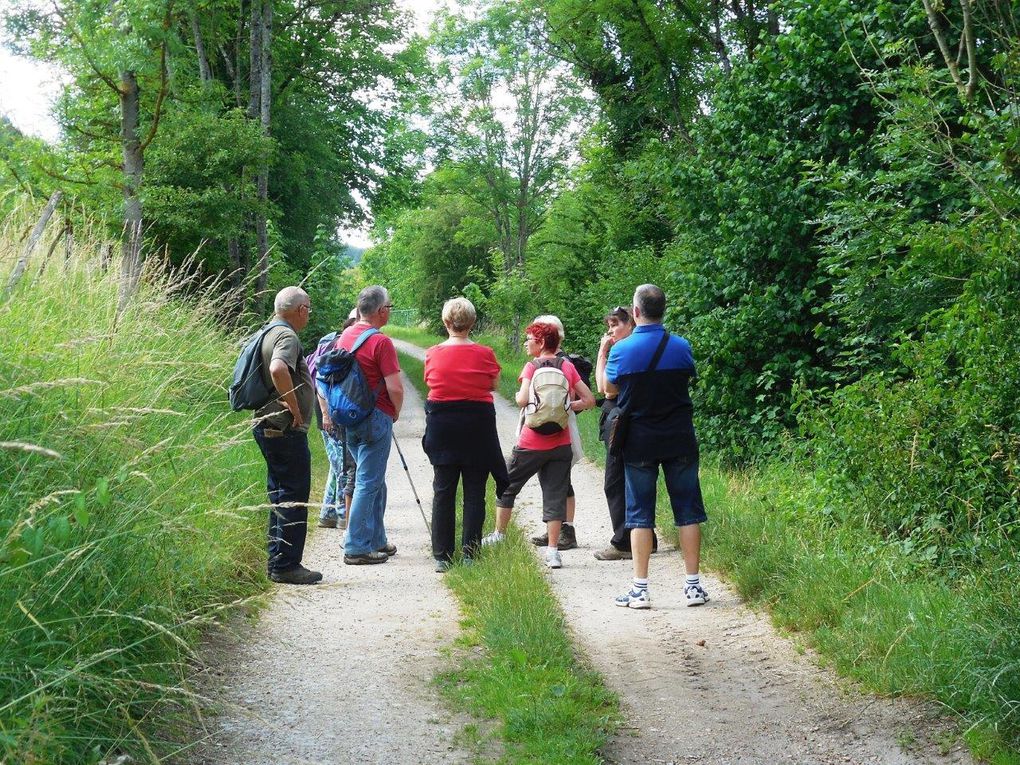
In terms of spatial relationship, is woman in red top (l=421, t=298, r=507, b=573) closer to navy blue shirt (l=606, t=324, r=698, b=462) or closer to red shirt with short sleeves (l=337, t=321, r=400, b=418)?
red shirt with short sleeves (l=337, t=321, r=400, b=418)

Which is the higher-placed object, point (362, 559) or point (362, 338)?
point (362, 338)

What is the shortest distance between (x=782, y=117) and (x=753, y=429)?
3.49m

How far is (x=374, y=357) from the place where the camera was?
851 centimetres

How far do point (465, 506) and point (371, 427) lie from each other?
0.99m

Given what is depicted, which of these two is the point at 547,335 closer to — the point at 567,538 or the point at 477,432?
the point at 477,432

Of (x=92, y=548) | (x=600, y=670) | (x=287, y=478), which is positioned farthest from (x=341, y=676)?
(x=287, y=478)

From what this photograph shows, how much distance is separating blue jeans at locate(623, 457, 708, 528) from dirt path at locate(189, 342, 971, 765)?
0.61 meters

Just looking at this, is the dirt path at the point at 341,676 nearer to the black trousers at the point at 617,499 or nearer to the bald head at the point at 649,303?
the black trousers at the point at 617,499

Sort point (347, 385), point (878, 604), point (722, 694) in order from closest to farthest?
1. point (722, 694)
2. point (878, 604)
3. point (347, 385)

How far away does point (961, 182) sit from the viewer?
8453 mm

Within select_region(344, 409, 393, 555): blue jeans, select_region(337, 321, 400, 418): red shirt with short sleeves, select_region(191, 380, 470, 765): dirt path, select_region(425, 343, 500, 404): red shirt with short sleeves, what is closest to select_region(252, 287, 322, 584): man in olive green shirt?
select_region(191, 380, 470, 765): dirt path

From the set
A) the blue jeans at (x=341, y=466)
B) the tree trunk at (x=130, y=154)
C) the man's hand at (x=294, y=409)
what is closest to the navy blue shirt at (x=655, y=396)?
the man's hand at (x=294, y=409)

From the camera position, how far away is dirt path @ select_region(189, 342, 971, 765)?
4.79 meters

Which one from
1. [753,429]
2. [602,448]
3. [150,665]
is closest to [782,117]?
[753,429]
